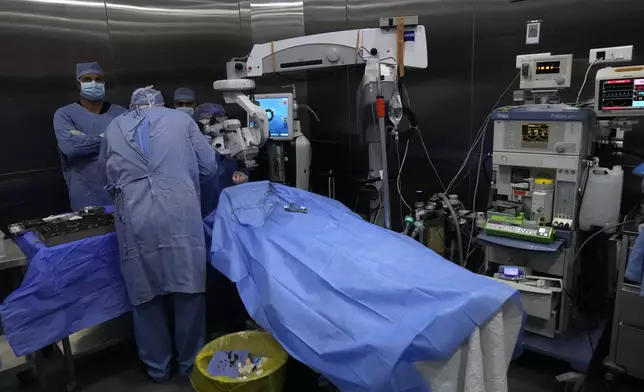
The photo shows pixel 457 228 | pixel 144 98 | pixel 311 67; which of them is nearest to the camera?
pixel 144 98

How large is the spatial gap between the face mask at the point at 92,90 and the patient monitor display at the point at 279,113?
1.13 meters

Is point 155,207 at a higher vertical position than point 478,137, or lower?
lower

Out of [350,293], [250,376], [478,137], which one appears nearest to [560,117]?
[478,137]

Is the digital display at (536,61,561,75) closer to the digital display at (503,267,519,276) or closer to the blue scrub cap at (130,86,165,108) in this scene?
the digital display at (503,267,519,276)

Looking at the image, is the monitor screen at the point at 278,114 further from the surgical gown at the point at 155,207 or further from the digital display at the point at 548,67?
the digital display at the point at 548,67

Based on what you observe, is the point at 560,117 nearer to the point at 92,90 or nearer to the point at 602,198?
the point at 602,198

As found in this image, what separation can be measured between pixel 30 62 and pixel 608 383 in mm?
4254

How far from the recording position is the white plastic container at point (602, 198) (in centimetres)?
241

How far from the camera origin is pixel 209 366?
2184 millimetres

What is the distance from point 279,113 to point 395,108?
1.15 meters

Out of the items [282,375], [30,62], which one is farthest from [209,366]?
[30,62]

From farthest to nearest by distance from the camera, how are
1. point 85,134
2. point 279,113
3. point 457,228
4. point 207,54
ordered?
1. point 207,54
2. point 279,113
3. point 85,134
4. point 457,228

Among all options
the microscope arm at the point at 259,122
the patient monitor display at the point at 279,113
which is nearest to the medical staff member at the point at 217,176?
the microscope arm at the point at 259,122

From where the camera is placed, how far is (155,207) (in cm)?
243
